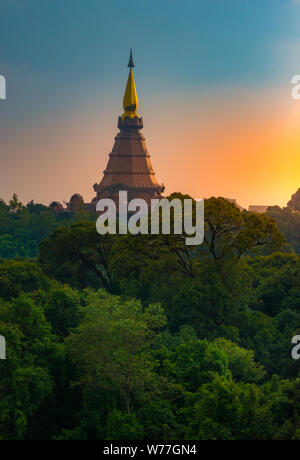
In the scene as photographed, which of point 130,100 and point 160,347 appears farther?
point 130,100

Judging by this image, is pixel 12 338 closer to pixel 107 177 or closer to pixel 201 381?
pixel 201 381

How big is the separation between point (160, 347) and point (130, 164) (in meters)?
61.9

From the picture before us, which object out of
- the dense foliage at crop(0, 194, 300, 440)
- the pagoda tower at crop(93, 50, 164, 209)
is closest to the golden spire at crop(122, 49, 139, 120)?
the pagoda tower at crop(93, 50, 164, 209)

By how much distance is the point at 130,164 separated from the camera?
3831 inches

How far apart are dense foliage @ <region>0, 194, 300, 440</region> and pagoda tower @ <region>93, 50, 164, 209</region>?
155 ft

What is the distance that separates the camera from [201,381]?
32.1 metres

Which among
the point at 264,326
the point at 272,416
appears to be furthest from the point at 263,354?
the point at 272,416

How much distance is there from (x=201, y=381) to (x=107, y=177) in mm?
65926

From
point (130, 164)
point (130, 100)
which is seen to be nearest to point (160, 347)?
point (130, 164)

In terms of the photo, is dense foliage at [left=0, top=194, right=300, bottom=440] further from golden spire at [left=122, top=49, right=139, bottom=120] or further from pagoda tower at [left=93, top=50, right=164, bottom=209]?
golden spire at [left=122, top=49, right=139, bottom=120]

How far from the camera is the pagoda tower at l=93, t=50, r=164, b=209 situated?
95438 mm

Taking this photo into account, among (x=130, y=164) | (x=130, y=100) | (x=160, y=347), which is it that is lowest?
(x=160, y=347)

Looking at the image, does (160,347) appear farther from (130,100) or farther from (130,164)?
(130,100)

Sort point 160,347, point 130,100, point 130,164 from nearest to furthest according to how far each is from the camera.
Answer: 1. point 160,347
2. point 130,164
3. point 130,100
